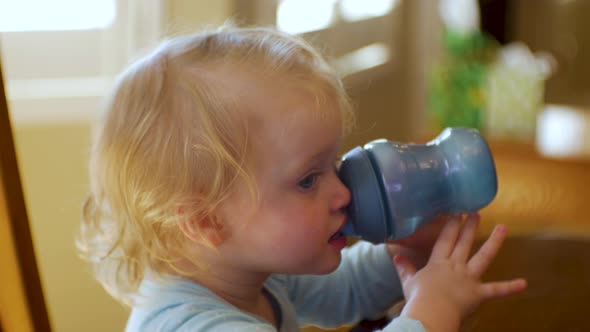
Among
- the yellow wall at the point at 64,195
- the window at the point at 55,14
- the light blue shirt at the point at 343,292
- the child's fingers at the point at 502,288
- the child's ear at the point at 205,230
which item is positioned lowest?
the yellow wall at the point at 64,195

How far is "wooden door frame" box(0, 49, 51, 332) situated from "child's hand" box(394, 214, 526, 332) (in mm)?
360

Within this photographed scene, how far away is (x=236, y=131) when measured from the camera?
783 millimetres

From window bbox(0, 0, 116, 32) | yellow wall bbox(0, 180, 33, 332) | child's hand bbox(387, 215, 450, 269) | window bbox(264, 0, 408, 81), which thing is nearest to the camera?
yellow wall bbox(0, 180, 33, 332)

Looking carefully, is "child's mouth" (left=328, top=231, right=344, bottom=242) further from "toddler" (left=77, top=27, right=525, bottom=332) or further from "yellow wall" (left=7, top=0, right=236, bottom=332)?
"yellow wall" (left=7, top=0, right=236, bottom=332)

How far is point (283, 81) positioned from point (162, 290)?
26cm

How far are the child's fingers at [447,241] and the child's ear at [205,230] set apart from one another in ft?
0.75

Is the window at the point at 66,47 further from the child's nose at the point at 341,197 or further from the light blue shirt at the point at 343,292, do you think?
the child's nose at the point at 341,197

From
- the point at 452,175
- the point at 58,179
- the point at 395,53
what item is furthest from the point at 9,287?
the point at 395,53

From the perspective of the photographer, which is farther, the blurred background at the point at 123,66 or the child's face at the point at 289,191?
the blurred background at the point at 123,66

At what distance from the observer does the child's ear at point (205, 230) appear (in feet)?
2.67

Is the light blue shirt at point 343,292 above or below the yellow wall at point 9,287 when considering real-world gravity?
below

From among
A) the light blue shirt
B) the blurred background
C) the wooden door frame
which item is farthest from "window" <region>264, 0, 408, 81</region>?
the wooden door frame

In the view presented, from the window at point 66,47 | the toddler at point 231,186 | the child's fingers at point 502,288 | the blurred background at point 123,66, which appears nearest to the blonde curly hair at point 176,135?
the toddler at point 231,186

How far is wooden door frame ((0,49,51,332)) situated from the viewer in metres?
0.65
